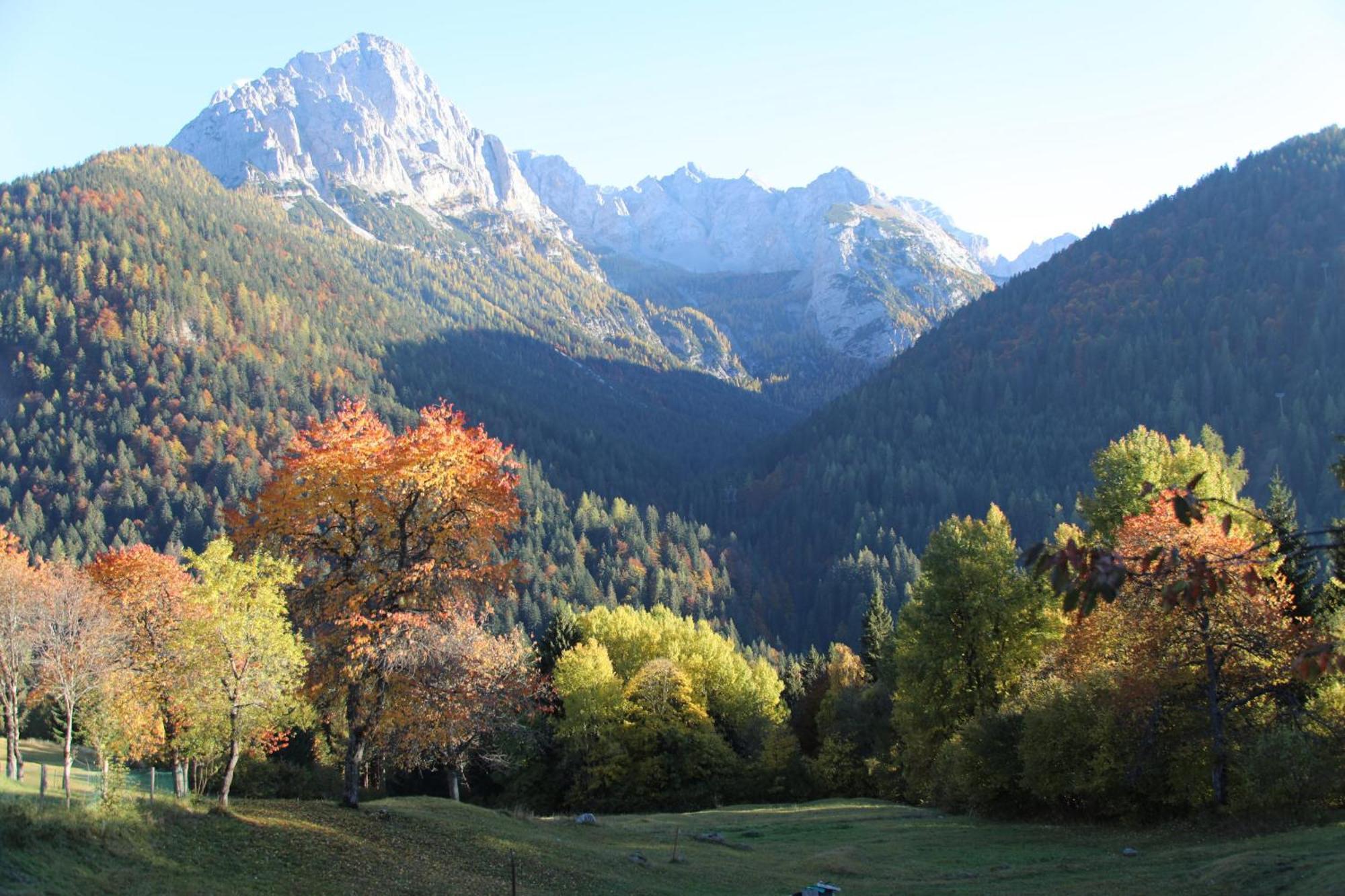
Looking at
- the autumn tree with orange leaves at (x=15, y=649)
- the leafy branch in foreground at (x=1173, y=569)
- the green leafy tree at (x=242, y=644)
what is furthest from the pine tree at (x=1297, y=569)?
the autumn tree with orange leaves at (x=15, y=649)

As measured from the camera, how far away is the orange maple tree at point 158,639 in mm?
28688

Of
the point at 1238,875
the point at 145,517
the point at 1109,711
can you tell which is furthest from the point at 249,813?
the point at 145,517

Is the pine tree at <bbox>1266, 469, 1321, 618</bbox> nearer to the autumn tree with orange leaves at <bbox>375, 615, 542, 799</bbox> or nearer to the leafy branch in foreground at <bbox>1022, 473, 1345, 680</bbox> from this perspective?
the leafy branch in foreground at <bbox>1022, 473, 1345, 680</bbox>

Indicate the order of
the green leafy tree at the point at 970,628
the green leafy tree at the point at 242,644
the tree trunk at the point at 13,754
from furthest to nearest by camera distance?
the green leafy tree at the point at 970,628 → the tree trunk at the point at 13,754 → the green leafy tree at the point at 242,644

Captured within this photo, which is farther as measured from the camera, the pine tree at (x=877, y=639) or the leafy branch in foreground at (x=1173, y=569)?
the pine tree at (x=877, y=639)

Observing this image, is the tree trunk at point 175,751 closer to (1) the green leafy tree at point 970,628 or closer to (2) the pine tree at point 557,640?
(1) the green leafy tree at point 970,628

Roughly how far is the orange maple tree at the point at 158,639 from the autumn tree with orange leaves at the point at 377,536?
15.2ft

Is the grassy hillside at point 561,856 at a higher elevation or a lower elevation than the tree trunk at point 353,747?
→ lower

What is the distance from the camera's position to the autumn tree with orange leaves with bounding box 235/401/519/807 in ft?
83.7

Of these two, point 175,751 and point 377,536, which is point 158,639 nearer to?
point 175,751

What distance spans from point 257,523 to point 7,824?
1063 cm

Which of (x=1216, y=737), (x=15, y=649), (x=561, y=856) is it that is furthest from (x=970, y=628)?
(x=15, y=649)

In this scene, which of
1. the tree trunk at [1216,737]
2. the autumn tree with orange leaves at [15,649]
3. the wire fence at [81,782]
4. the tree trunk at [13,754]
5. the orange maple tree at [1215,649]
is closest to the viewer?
the wire fence at [81,782]

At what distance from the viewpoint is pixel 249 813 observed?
23875mm
